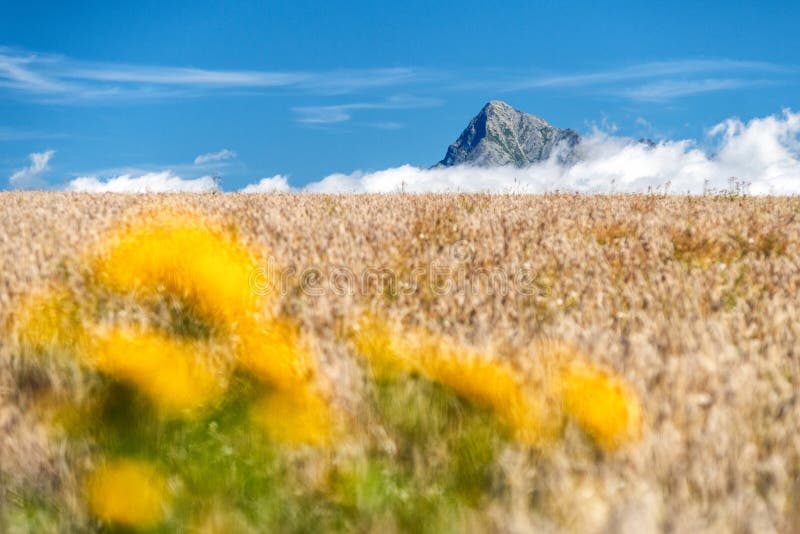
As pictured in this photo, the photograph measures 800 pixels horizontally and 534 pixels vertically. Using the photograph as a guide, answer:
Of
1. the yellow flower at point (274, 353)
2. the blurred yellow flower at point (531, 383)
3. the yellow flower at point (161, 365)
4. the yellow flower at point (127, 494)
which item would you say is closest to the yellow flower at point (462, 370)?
the blurred yellow flower at point (531, 383)

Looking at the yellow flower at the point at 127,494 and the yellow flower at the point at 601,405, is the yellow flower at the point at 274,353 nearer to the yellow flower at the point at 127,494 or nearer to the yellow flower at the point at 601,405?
the yellow flower at the point at 127,494

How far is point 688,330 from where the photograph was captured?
3.21 metres

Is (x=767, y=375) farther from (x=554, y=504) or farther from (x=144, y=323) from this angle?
(x=144, y=323)

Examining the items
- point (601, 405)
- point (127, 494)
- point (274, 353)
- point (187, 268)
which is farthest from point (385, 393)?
point (187, 268)

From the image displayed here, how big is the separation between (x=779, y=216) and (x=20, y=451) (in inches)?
304

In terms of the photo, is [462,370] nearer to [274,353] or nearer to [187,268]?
[274,353]

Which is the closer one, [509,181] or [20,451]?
[20,451]

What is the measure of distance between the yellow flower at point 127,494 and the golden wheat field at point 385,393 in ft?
0.03

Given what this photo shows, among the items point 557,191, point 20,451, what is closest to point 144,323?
point 20,451

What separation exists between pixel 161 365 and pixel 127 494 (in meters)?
0.91

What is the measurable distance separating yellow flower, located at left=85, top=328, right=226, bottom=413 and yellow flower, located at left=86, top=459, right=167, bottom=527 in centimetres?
44

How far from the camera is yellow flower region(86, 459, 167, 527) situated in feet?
7.82

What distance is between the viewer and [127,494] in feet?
8.00

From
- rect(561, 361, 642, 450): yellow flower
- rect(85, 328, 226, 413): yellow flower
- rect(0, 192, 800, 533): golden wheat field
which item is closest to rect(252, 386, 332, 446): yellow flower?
rect(0, 192, 800, 533): golden wheat field
